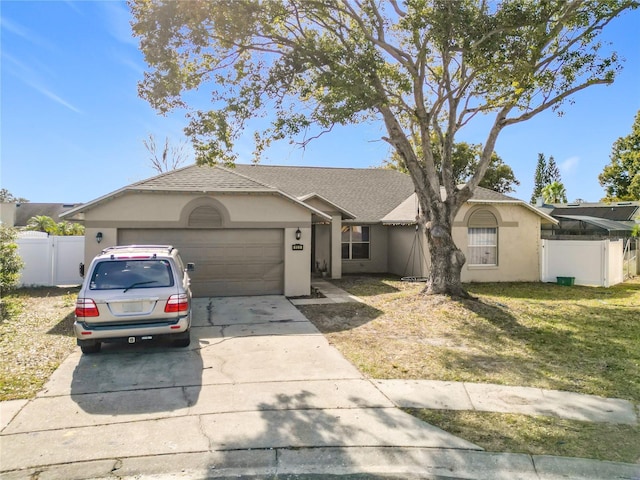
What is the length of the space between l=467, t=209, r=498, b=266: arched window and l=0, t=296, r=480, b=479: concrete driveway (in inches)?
492

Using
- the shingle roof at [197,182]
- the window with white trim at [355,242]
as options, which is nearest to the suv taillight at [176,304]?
the shingle roof at [197,182]

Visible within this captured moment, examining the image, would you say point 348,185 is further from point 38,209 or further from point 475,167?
point 38,209

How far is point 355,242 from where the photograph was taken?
832 inches

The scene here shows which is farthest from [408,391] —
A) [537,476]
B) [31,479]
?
[31,479]

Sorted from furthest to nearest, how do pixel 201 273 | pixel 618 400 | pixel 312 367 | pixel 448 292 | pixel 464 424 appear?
pixel 201 273 < pixel 448 292 < pixel 312 367 < pixel 618 400 < pixel 464 424

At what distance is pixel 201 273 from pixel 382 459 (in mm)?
10374

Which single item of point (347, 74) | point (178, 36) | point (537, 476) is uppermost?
point (178, 36)

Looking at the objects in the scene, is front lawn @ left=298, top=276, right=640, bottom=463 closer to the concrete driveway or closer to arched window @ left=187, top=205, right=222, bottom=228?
the concrete driveway

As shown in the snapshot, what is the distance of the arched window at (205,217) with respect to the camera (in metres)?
13.3

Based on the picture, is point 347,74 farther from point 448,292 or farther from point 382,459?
point 382,459

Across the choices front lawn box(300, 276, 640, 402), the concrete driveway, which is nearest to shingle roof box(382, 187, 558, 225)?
front lawn box(300, 276, 640, 402)

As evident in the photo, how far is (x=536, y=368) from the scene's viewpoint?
7.12 m

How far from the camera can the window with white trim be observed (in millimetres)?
20981

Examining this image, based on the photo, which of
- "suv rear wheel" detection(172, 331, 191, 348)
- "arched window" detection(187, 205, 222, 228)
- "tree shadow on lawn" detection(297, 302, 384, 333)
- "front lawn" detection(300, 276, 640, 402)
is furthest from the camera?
"arched window" detection(187, 205, 222, 228)
